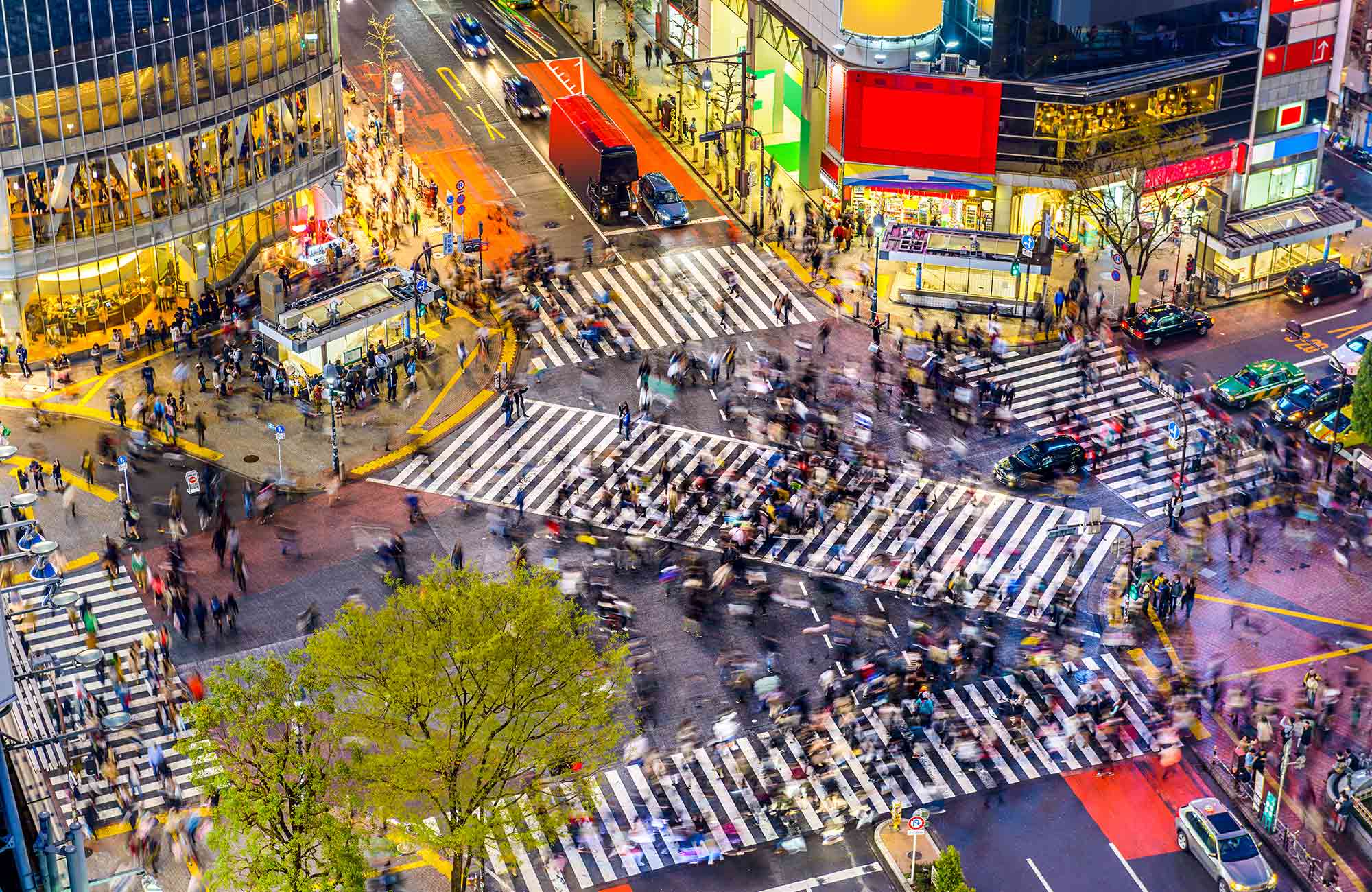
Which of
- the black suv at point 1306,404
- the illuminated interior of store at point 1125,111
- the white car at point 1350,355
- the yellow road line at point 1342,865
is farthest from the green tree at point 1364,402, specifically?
the yellow road line at point 1342,865

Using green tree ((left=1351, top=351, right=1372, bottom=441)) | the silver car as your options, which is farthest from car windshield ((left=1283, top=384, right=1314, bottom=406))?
the silver car

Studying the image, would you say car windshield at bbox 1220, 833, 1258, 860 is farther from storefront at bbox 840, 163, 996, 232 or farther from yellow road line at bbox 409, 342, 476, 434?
storefront at bbox 840, 163, 996, 232

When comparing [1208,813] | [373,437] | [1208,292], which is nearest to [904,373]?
[1208,292]

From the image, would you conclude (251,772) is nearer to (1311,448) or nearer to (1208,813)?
(1208,813)

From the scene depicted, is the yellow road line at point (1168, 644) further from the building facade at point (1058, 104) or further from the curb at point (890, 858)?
the building facade at point (1058, 104)

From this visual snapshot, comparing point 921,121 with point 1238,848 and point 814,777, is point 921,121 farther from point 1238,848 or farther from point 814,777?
point 1238,848

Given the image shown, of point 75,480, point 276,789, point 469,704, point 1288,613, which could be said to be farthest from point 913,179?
point 276,789
